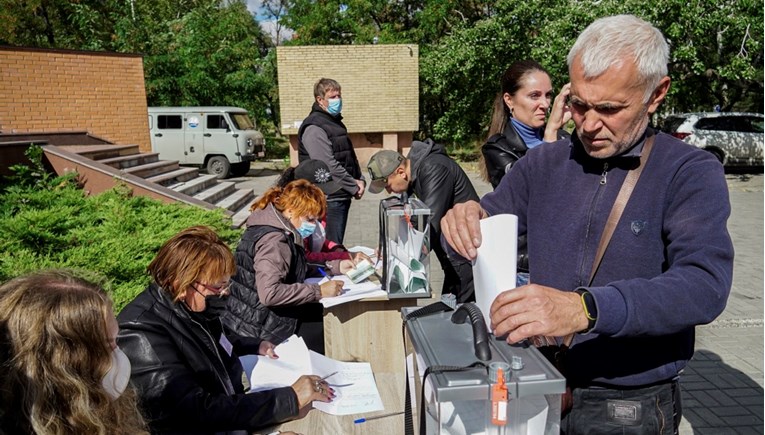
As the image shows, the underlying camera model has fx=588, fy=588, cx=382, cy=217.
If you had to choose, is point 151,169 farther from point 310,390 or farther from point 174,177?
point 310,390

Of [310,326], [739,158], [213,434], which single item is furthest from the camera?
[739,158]

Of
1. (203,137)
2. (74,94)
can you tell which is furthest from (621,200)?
(203,137)

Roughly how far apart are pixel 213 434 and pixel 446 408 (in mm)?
1619

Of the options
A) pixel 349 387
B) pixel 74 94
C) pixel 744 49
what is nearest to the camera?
pixel 349 387

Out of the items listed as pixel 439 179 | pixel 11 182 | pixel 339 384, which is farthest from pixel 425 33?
pixel 339 384

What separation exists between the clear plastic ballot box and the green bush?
2019mm

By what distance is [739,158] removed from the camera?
17.4 metres

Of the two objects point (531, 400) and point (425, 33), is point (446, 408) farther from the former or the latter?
point (425, 33)

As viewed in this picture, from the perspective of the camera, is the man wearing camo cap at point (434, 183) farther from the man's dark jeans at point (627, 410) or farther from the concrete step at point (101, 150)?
the concrete step at point (101, 150)

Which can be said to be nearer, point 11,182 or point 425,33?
point 11,182

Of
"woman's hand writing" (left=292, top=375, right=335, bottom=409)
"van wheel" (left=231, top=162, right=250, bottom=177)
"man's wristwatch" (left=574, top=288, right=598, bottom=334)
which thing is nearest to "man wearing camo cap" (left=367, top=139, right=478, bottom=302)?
"woman's hand writing" (left=292, top=375, right=335, bottom=409)

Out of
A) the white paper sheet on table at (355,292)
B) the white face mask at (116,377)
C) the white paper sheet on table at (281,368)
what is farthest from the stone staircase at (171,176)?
the white face mask at (116,377)

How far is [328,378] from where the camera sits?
2738 millimetres

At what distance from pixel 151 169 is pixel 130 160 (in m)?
0.45
